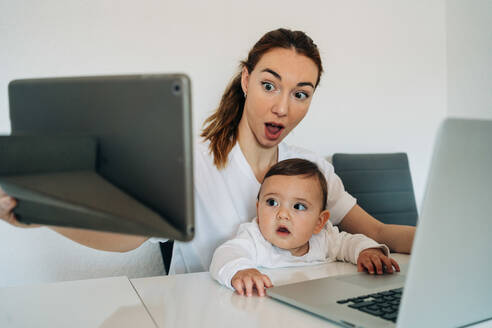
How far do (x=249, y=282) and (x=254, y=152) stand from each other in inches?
27.0

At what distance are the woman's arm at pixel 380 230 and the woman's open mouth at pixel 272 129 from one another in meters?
0.36

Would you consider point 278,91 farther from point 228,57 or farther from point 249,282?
point 249,282

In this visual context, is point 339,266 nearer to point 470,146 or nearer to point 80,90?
point 470,146

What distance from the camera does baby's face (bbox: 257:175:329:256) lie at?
1.16 metres

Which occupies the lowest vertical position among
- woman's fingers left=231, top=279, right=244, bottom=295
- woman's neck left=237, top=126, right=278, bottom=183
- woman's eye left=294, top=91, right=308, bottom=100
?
woman's fingers left=231, top=279, right=244, bottom=295

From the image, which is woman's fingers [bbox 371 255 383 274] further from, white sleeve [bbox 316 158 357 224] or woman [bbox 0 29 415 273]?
white sleeve [bbox 316 158 357 224]

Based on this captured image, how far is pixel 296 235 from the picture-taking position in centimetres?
117

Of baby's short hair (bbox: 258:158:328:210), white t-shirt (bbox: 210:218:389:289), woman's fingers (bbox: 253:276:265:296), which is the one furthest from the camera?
baby's short hair (bbox: 258:158:328:210)

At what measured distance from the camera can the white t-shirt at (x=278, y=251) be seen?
102 cm

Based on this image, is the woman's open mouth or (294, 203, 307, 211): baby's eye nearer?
(294, 203, 307, 211): baby's eye

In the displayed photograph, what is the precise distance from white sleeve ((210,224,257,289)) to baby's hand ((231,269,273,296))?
3 cm

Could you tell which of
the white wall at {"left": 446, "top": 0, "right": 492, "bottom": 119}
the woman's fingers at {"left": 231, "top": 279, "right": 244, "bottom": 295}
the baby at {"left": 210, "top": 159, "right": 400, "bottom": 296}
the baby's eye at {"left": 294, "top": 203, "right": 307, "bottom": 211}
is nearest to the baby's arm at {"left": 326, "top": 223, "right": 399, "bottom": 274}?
the baby at {"left": 210, "top": 159, "right": 400, "bottom": 296}

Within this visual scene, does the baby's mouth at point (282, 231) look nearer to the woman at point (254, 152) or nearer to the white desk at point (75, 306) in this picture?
the woman at point (254, 152)

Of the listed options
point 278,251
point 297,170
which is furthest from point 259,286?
point 297,170
